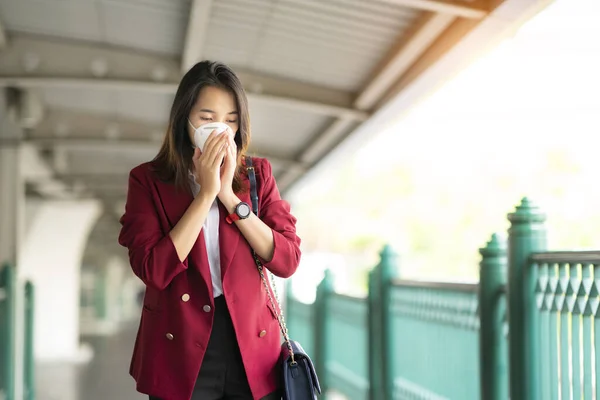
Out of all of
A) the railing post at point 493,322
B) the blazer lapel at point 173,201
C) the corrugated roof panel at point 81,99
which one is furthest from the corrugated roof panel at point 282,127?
the blazer lapel at point 173,201

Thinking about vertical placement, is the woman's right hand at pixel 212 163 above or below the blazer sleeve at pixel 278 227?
above

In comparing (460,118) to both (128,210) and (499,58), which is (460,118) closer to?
(499,58)

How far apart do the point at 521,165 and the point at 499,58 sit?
9.94m

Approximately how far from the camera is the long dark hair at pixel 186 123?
2.20 metres

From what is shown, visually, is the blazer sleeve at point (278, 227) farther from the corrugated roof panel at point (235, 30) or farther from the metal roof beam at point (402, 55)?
the corrugated roof panel at point (235, 30)

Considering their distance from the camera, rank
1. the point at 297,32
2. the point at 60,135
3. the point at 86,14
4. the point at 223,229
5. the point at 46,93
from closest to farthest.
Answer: the point at 223,229
the point at 297,32
the point at 86,14
the point at 46,93
the point at 60,135

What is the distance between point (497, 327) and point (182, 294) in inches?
80.3

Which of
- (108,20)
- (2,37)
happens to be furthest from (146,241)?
(2,37)

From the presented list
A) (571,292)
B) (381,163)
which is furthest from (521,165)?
(571,292)

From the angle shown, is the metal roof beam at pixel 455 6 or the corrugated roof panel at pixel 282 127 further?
the corrugated roof panel at pixel 282 127

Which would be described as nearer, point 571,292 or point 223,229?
point 223,229

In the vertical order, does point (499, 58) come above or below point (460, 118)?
above

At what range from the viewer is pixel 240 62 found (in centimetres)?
761

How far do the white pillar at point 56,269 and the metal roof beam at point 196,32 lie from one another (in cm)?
1013
